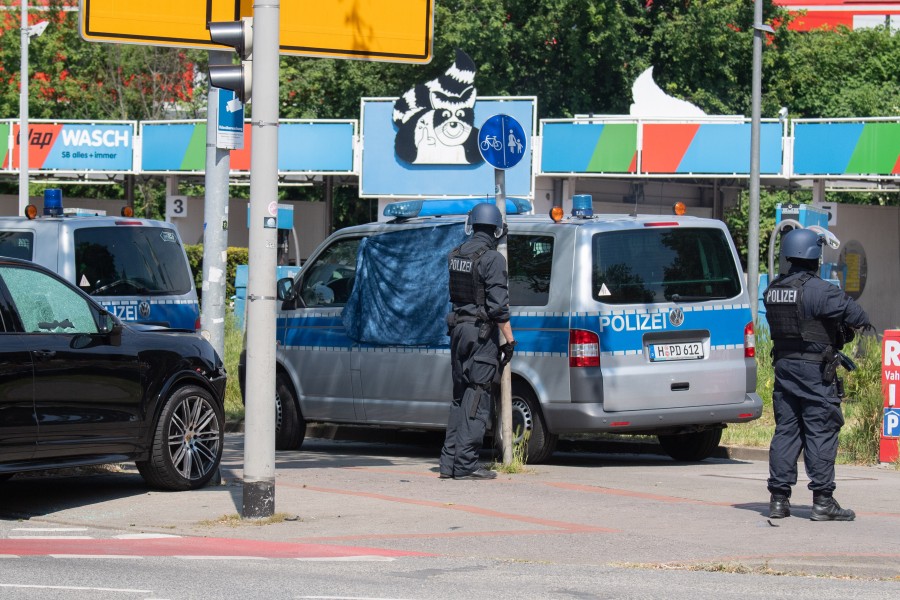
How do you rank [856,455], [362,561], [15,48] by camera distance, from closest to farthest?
[362,561], [856,455], [15,48]

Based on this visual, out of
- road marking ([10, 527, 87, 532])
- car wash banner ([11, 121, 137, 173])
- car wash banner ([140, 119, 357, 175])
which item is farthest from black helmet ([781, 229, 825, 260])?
car wash banner ([11, 121, 137, 173])

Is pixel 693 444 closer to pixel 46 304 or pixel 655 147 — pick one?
pixel 46 304

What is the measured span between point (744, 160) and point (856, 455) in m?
17.4

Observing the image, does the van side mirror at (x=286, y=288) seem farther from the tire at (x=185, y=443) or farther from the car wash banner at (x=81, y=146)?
the car wash banner at (x=81, y=146)

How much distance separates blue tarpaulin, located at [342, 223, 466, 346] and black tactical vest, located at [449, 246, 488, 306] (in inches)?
49.4

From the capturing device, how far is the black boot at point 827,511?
877cm

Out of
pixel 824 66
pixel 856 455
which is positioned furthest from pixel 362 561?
pixel 824 66

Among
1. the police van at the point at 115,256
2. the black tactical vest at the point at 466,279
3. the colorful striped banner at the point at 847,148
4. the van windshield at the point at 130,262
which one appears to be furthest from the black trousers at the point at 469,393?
the colorful striped banner at the point at 847,148

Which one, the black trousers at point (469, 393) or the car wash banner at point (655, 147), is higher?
the car wash banner at point (655, 147)

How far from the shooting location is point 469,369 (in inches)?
421

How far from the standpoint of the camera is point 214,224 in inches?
420

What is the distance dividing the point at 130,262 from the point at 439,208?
10.5 ft

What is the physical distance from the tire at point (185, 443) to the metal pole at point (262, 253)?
140cm

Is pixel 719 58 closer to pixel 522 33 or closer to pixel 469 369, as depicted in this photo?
pixel 522 33
